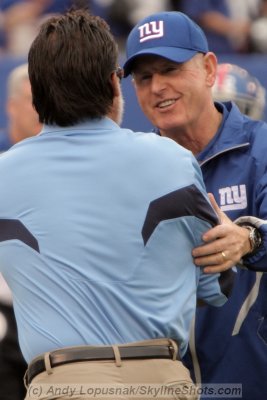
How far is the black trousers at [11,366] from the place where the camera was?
5305mm

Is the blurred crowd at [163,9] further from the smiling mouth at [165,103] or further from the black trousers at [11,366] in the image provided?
the smiling mouth at [165,103]

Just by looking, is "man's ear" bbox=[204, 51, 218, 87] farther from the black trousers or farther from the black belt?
the black belt

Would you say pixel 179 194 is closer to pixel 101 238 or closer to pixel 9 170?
pixel 101 238

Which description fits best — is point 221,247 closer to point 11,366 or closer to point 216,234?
point 216,234

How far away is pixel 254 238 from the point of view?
4.04 m

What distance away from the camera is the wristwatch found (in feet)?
13.2

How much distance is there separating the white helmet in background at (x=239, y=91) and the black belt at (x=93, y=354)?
2681 mm

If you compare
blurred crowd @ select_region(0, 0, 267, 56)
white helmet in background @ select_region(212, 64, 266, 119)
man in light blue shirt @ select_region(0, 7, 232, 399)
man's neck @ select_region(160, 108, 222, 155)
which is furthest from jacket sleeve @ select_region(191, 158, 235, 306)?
blurred crowd @ select_region(0, 0, 267, 56)

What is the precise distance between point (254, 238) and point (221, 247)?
1.29 feet

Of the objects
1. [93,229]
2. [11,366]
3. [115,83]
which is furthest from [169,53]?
[11,366]

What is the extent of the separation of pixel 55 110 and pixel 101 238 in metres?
0.44

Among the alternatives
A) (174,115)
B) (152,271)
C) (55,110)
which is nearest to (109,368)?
(152,271)

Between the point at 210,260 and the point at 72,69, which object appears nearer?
the point at 72,69

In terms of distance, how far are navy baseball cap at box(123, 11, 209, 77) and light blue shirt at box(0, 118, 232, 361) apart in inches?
43.5
